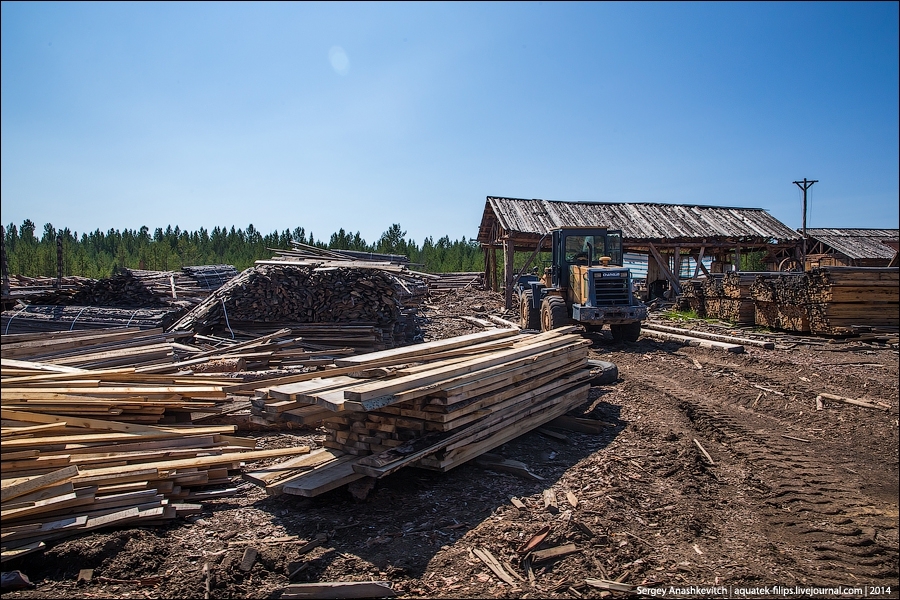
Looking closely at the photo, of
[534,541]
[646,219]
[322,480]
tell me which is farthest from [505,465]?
[646,219]

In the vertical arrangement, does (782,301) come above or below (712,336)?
above

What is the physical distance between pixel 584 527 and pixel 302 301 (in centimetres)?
947

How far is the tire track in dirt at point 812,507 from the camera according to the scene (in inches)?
144

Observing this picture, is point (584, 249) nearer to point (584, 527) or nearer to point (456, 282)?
point (584, 527)

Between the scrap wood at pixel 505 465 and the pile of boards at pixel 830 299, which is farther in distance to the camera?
the scrap wood at pixel 505 465

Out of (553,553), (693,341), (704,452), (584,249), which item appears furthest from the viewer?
(584,249)

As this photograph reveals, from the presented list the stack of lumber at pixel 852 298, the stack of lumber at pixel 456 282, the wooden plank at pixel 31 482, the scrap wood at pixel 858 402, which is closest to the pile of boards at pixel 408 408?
the wooden plank at pixel 31 482

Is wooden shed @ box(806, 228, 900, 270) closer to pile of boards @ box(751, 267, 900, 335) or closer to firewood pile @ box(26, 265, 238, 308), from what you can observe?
pile of boards @ box(751, 267, 900, 335)

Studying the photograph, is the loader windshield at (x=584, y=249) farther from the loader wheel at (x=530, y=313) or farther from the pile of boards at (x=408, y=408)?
the pile of boards at (x=408, y=408)

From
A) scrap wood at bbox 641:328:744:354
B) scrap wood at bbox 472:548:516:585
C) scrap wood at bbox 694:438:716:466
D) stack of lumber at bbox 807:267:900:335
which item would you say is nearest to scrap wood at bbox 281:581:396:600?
scrap wood at bbox 472:548:516:585

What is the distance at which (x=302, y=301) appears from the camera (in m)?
12.4

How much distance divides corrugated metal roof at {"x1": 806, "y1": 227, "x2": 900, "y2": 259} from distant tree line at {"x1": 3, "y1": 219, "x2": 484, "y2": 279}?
2200cm

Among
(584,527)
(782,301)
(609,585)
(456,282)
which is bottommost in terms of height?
(609,585)

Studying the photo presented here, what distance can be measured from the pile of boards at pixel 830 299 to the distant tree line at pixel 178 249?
84.6ft
